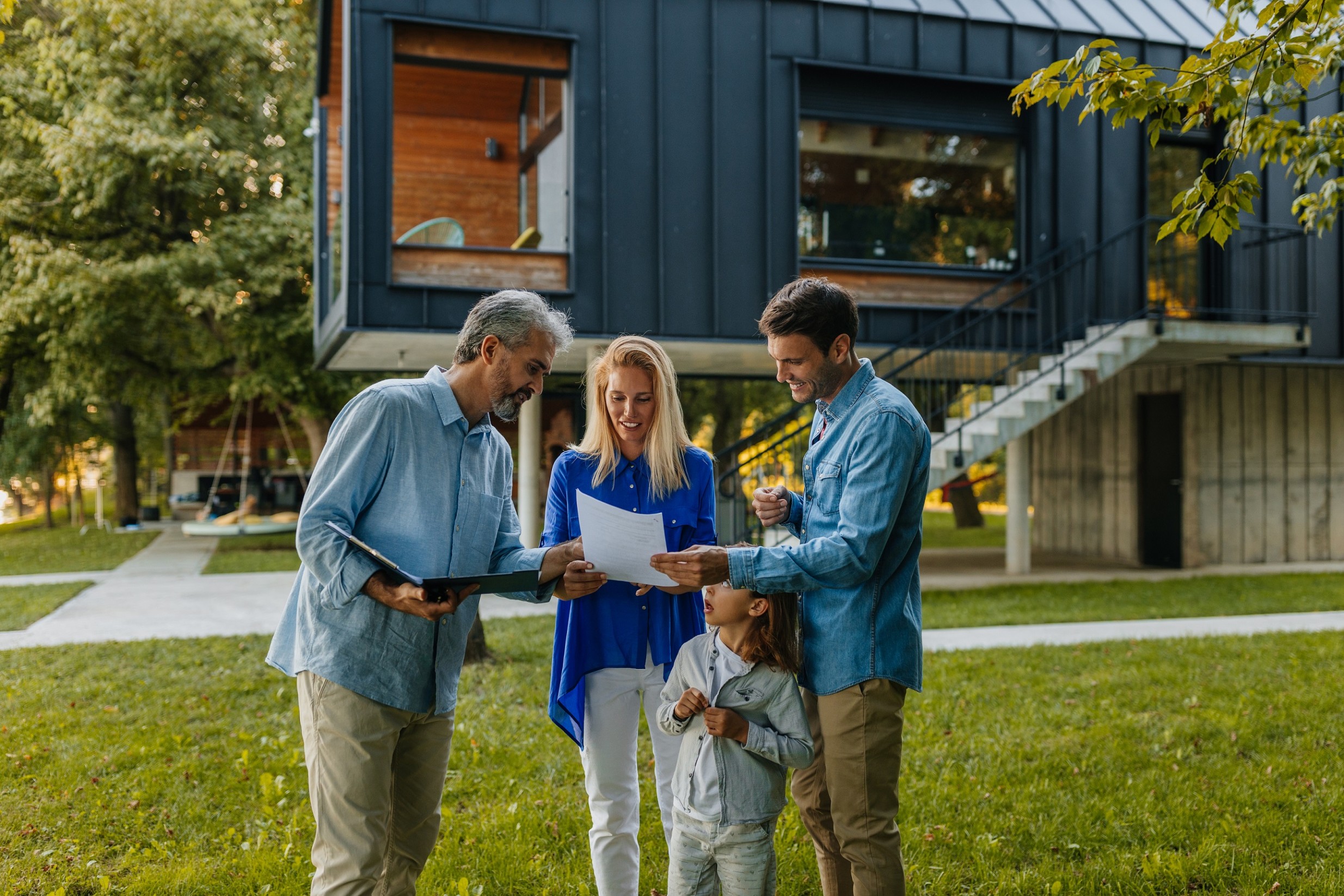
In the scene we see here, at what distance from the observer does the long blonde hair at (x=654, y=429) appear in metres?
3.35

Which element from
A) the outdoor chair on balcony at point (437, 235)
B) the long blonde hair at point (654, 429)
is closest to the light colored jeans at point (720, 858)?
the long blonde hair at point (654, 429)

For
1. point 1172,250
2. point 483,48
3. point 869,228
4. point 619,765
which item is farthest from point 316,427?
point 619,765

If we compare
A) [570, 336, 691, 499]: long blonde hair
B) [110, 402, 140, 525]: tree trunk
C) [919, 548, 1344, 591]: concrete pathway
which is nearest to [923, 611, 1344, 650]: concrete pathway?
[919, 548, 1344, 591]: concrete pathway

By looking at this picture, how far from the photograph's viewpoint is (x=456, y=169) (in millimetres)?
14172

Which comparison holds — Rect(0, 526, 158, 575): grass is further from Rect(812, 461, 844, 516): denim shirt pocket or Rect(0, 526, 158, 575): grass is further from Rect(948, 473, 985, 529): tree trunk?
Rect(948, 473, 985, 529): tree trunk

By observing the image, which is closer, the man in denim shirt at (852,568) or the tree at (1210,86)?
the man in denim shirt at (852,568)

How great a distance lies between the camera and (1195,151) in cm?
1370

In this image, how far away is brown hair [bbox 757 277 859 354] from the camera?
274 cm

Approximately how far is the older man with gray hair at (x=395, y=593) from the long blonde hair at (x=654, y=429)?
438mm

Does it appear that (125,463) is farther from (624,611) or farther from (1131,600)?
(624,611)

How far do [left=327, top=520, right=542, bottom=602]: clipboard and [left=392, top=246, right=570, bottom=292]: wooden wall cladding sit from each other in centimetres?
759

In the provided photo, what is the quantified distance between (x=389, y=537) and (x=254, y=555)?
50.0ft

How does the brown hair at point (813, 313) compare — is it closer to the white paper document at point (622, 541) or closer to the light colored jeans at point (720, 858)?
the white paper document at point (622, 541)

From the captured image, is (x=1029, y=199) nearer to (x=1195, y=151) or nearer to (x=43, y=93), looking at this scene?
(x=1195, y=151)
